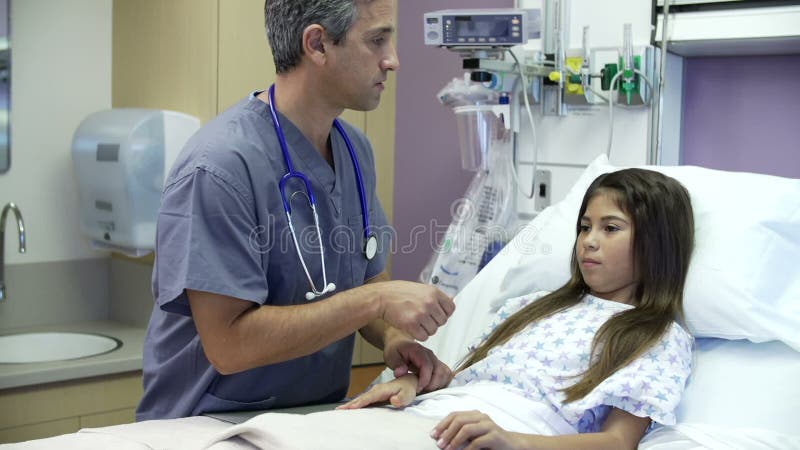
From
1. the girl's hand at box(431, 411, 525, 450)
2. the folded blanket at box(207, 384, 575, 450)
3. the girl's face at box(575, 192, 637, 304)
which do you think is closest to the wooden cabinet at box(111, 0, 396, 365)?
the girl's face at box(575, 192, 637, 304)

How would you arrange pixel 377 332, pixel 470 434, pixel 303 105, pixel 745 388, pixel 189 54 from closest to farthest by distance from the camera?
pixel 470 434
pixel 745 388
pixel 303 105
pixel 377 332
pixel 189 54

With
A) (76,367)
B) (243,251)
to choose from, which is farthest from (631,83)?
(76,367)

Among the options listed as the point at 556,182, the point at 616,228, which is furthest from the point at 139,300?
the point at 616,228

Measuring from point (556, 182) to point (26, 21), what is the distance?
1.63 m

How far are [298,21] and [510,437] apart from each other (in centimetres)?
80

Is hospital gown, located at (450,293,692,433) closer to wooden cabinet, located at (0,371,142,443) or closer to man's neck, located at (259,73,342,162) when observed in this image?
man's neck, located at (259,73,342,162)

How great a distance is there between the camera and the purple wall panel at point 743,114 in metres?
2.33

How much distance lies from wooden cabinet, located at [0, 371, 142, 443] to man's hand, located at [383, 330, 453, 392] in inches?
42.4

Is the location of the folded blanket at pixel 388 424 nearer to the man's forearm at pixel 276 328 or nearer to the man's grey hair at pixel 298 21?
the man's forearm at pixel 276 328

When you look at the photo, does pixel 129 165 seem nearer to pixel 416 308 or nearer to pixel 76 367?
pixel 76 367

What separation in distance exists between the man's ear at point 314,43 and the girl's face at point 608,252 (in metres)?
0.60

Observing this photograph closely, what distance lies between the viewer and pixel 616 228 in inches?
70.5

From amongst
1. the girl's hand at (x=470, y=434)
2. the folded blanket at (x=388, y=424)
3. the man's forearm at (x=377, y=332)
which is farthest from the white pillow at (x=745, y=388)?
the man's forearm at (x=377, y=332)

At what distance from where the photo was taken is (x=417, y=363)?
170 centimetres
